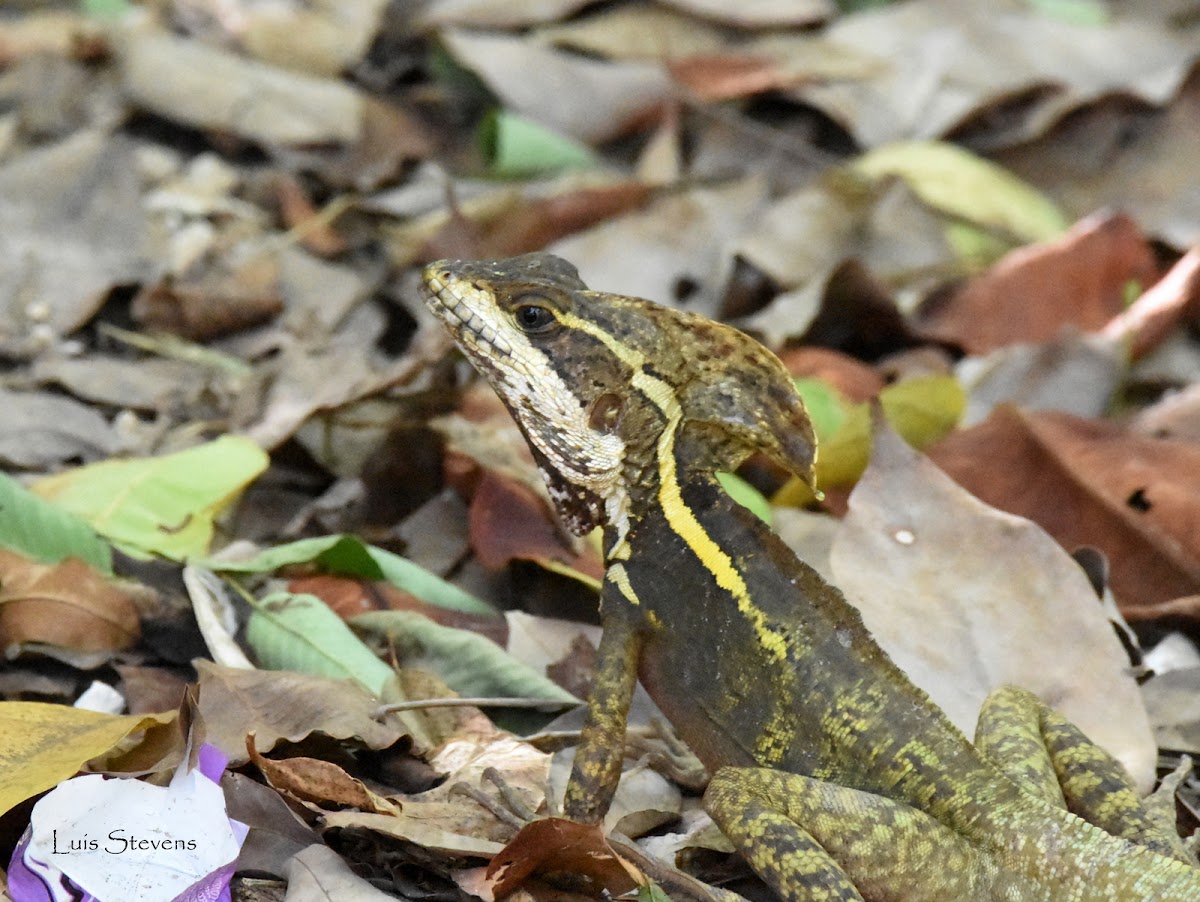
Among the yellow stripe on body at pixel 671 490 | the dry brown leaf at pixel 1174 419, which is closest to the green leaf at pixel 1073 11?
the dry brown leaf at pixel 1174 419

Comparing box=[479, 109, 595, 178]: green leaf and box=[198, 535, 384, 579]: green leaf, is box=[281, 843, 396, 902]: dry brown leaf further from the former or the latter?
box=[479, 109, 595, 178]: green leaf

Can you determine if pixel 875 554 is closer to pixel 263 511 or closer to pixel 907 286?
pixel 263 511

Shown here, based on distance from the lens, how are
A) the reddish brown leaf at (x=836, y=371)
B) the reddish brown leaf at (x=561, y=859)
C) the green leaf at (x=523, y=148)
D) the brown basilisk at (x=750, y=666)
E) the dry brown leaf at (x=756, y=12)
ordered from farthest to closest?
the dry brown leaf at (x=756, y=12), the green leaf at (x=523, y=148), the reddish brown leaf at (x=836, y=371), the brown basilisk at (x=750, y=666), the reddish brown leaf at (x=561, y=859)

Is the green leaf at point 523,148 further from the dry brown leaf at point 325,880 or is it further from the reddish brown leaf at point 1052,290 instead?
the dry brown leaf at point 325,880

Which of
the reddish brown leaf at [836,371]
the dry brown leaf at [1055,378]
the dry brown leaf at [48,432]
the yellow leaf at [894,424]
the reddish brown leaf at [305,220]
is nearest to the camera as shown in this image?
the yellow leaf at [894,424]

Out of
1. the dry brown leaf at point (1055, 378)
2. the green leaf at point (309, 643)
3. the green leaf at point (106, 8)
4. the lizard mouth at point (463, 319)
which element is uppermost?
the lizard mouth at point (463, 319)

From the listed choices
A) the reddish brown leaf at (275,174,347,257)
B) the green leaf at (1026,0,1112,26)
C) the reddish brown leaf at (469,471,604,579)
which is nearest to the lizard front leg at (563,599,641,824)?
the reddish brown leaf at (469,471,604,579)

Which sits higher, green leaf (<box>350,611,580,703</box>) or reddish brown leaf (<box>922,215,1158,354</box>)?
green leaf (<box>350,611,580,703</box>)

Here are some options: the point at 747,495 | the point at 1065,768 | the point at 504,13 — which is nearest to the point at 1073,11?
the point at 504,13
